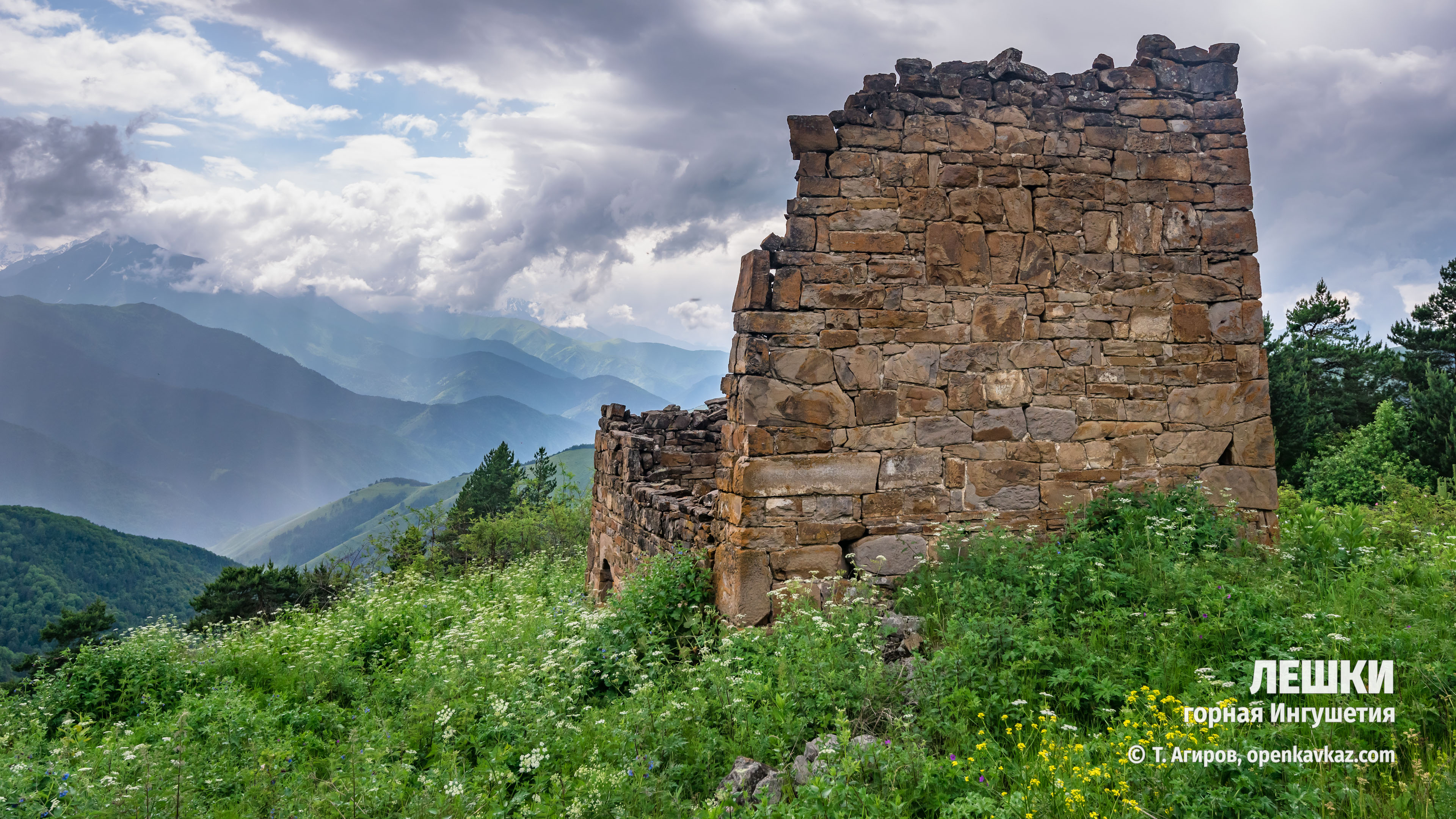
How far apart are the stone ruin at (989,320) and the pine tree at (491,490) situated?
32.3 m

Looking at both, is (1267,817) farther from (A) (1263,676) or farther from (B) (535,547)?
(B) (535,547)

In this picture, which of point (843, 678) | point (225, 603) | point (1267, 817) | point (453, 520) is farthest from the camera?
point (453, 520)

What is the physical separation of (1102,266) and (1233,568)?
2810 millimetres

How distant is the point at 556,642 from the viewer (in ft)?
21.3

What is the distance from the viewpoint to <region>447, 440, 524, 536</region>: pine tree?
37.5m

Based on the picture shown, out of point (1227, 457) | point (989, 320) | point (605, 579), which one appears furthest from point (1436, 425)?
point (605, 579)

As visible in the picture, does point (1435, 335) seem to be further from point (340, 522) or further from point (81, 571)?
point (340, 522)

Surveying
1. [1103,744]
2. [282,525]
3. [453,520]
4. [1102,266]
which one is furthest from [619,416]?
[282,525]

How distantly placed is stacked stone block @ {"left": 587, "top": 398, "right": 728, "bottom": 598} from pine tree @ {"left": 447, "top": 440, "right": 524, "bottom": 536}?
1023 inches

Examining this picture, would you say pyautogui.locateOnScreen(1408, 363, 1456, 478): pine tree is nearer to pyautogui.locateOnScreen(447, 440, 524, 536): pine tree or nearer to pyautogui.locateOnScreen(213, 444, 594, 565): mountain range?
pyautogui.locateOnScreen(447, 440, 524, 536): pine tree

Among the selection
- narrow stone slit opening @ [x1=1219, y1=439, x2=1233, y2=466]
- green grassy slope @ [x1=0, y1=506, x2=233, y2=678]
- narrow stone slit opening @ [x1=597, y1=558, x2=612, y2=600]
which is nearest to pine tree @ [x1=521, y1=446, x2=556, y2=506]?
narrow stone slit opening @ [x1=597, y1=558, x2=612, y2=600]

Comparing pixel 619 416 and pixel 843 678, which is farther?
pixel 619 416

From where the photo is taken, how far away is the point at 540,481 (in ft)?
145

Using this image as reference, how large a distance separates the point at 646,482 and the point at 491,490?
105ft
